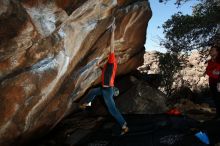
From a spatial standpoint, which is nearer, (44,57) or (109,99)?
(44,57)

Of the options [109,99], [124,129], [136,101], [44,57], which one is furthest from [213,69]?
[44,57]

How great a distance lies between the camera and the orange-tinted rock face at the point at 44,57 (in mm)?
7051

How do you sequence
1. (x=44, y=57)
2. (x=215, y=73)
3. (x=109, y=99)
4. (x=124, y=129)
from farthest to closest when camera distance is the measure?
(x=215, y=73) → (x=124, y=129) → (x=109, y=99) → (x=44, y=57)

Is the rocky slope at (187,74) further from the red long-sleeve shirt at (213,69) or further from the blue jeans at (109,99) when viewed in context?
the blue jeans at (109,99)

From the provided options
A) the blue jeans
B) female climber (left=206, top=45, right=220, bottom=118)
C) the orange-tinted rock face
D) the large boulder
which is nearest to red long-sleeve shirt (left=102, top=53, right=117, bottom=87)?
the blue jeans

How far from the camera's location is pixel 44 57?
776cm

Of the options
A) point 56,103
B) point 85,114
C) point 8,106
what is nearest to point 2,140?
point 8,106

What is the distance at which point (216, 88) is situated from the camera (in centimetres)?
1032

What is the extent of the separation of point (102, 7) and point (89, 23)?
635 millimetres

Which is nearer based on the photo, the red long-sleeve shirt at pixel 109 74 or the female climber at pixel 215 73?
the red long-sleeve shirt at pixel 109 74

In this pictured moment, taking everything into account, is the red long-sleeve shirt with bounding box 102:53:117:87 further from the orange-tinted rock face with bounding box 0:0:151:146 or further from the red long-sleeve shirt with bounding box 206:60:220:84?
the red long-sleeve shirt with bounding box 206:60:220:84

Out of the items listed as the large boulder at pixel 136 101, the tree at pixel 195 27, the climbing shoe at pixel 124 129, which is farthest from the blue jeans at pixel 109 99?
the tree at pixel 195 27

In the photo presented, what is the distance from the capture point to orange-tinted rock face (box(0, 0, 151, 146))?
23.1 feet

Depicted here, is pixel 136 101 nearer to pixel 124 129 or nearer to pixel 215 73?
pixel 215 73
